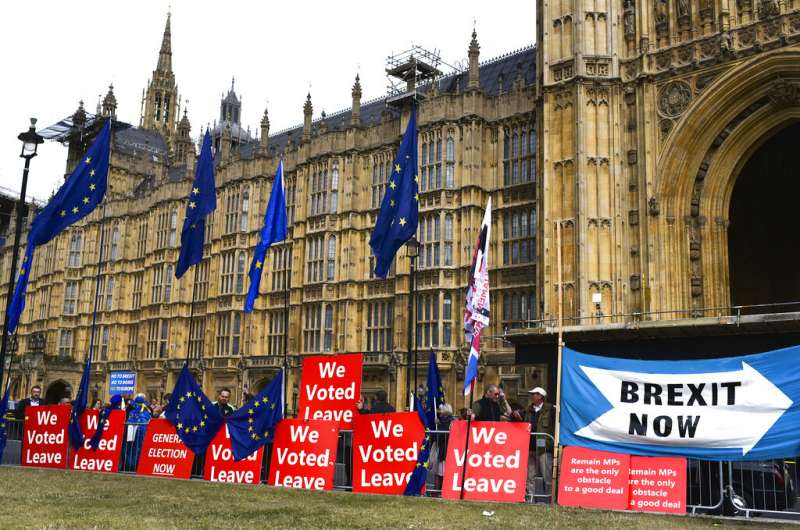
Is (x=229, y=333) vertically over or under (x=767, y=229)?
under

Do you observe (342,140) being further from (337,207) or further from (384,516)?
(384,516)

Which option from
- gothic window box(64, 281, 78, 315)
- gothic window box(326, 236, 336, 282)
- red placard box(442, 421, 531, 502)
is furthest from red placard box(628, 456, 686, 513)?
gothic window box(64, 281, 78, 315)

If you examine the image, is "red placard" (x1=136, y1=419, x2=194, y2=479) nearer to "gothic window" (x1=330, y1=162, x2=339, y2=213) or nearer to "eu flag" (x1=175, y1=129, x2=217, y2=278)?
"eu flag" (x1=175, y1=129, x2=217, y2=278)

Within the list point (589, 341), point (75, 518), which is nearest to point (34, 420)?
point (75, 518)

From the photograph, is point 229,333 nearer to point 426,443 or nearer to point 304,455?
point 304,455

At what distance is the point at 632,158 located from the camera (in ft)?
85.6

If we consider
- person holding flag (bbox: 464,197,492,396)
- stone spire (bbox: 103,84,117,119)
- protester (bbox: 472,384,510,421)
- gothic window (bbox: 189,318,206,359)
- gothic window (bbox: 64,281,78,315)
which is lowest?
protester (bbox: 472,384,510,421)

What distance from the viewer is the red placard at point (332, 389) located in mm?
15492

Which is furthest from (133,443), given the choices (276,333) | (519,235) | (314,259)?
(276,333)

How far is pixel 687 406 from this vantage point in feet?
39.4

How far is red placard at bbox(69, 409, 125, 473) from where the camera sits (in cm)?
1795

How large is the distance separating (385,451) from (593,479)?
12.4ft

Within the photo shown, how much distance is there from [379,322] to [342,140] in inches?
383

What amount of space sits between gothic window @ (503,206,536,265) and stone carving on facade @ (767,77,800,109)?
10.7 meters
